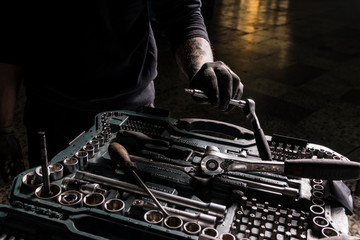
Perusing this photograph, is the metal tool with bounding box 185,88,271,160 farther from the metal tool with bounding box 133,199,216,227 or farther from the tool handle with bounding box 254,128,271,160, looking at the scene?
the metal tool with bounding box 133,199,216,227

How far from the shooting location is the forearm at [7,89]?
109cm

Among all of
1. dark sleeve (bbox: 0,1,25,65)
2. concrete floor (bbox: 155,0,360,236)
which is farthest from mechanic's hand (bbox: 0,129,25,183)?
concrete floor (bbox: 155,0,360,236)

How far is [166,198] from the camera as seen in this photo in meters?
0.74

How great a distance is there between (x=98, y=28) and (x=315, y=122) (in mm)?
1939

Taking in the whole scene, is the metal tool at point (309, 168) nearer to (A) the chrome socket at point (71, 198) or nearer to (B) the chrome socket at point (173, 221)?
(B) the chrome socket at point (173, 221)

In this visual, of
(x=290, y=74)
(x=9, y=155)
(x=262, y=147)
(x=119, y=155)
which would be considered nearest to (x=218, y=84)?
(x=262, y=147)

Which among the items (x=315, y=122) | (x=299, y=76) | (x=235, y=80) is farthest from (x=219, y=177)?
(x=299, y=76)

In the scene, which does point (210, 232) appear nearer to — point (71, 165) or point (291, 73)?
point (71, 165)

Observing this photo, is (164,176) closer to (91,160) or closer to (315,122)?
(91,160)

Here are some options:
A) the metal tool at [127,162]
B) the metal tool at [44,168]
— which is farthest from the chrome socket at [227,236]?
the metal tool at [44,168]

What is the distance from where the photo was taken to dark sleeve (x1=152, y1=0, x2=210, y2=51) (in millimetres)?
1179

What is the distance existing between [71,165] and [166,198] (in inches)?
9.1

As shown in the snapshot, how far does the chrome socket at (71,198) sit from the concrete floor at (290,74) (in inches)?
45.2

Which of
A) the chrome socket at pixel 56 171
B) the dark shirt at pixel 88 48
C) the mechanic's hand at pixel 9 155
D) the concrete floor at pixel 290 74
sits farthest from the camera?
the concrete floor at pixel 290 74
